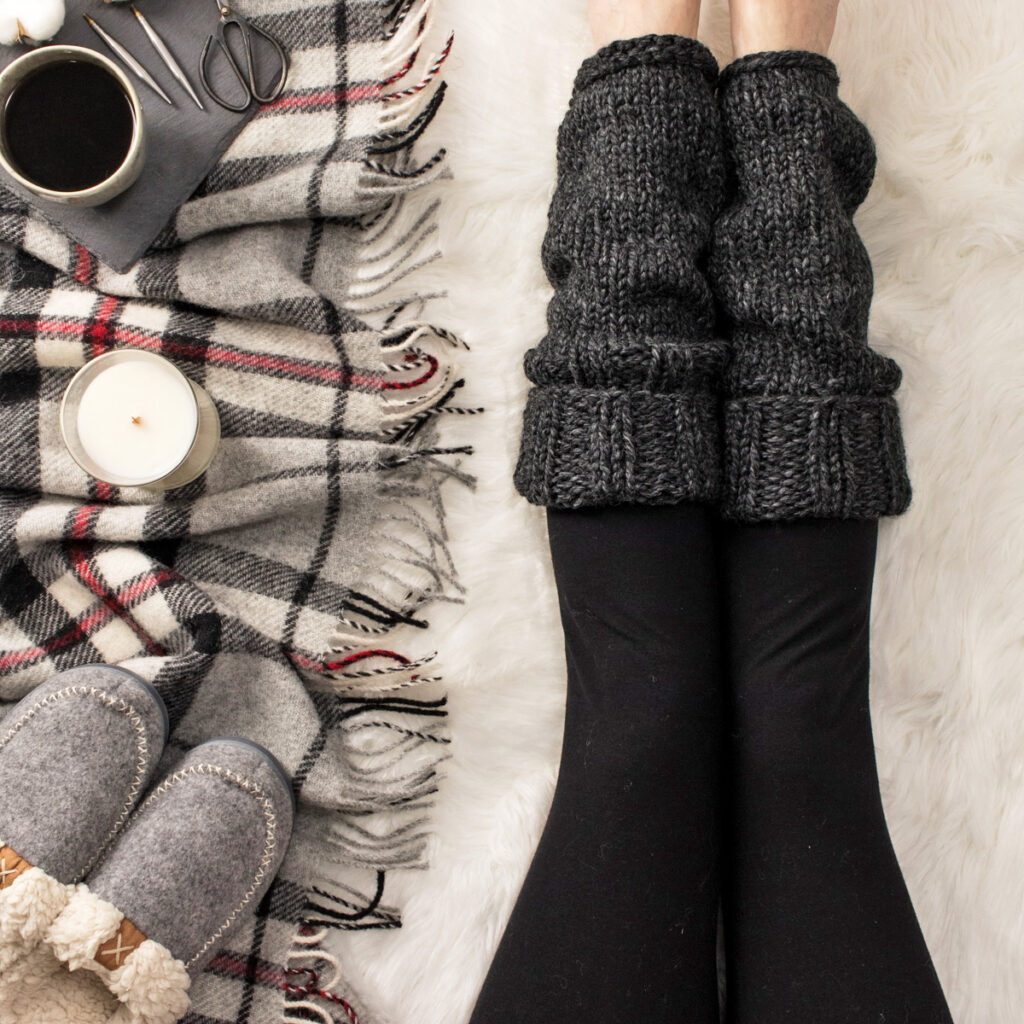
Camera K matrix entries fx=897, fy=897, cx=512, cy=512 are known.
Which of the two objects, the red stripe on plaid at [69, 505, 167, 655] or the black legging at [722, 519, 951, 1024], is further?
the red stripe on plaid at [69, 505, 167, 655]

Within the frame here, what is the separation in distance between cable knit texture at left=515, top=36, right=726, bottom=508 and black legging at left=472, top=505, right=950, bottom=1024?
0.04m

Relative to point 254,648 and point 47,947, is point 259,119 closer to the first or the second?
point 254,648

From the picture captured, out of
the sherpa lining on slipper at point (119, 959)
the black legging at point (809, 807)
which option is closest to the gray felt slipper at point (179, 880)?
the sherpa lining on slipper at point (119, 959)

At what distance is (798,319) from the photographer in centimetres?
59

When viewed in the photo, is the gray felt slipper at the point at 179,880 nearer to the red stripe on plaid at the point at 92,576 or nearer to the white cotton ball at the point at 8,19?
the red stripe on plaid at the point at 92,576

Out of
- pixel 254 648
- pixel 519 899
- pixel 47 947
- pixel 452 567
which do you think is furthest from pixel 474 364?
pixel 47 947

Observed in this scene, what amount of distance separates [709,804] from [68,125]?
64 centimetres

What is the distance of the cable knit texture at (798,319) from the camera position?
1.95 ft

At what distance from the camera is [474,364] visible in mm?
707

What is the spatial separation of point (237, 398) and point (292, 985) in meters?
0.44

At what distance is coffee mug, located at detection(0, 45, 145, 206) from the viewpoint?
607 millimetres

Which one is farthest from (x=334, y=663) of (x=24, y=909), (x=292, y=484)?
(x=24, y=909)

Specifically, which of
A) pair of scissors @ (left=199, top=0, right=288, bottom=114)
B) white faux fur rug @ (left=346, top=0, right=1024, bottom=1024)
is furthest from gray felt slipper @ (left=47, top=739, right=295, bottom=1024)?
pair of scissors @ (left=199, top=0, right=288, bottom=114)

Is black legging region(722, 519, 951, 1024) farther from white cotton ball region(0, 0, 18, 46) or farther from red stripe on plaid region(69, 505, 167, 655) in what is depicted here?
white cotton ball region(0, 0, 18, 46)
